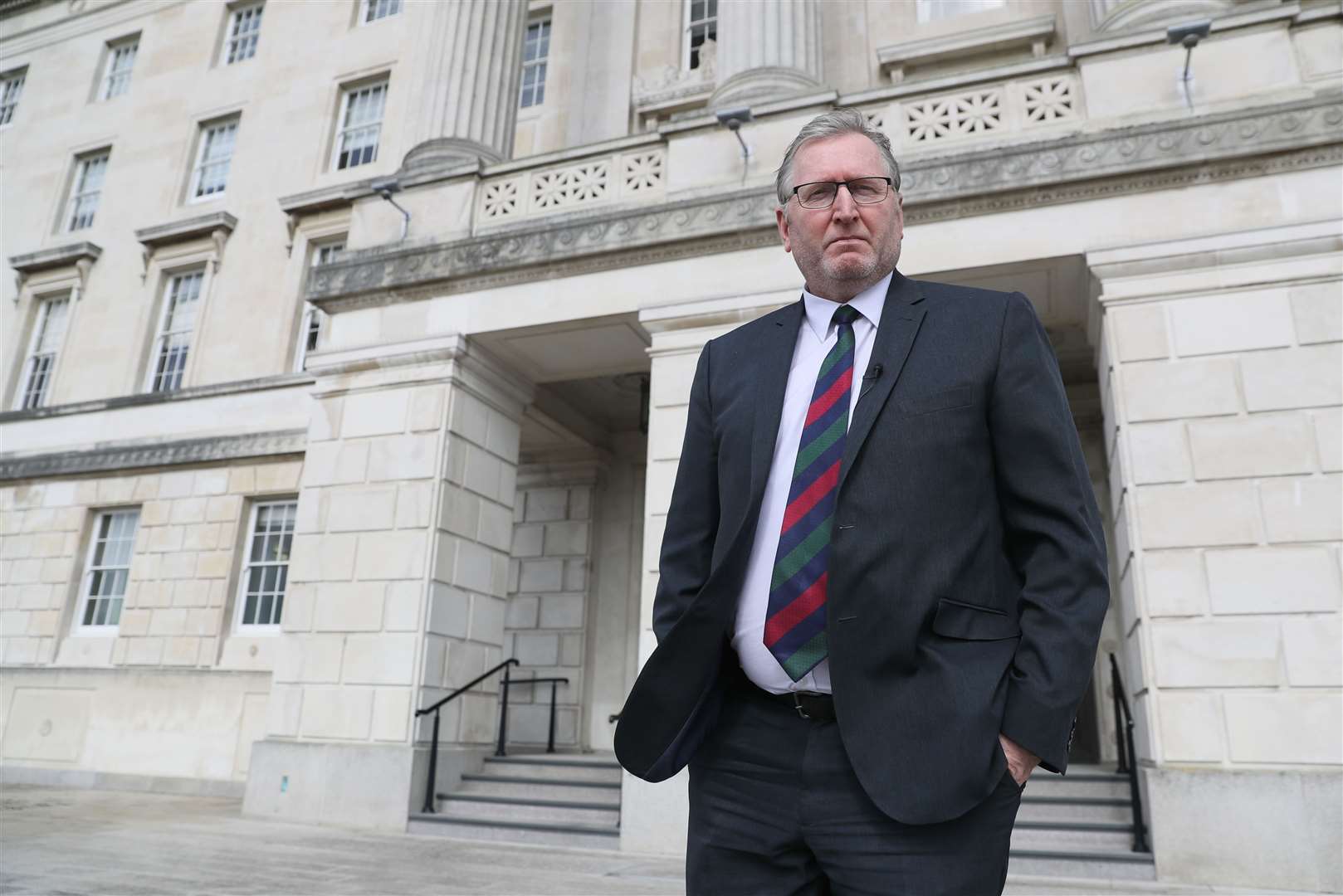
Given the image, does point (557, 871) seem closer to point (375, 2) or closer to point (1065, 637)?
point (1065, 637)

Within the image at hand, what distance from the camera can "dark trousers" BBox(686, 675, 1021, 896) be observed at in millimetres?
1806

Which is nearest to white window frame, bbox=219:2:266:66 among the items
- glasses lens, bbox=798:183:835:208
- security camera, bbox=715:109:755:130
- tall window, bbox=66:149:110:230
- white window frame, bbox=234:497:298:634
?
tall window, bbox=66:149:110:230

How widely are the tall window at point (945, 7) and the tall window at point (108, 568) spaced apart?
16551 mm

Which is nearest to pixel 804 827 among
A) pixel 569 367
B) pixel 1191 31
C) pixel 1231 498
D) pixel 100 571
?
pixel 1231 498

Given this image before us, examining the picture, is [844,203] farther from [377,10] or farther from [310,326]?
[377,10]

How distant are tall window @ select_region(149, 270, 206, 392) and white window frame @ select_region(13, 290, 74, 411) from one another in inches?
101

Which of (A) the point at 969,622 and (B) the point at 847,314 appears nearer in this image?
(A) the point at 969,622

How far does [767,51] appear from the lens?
36.8 ft

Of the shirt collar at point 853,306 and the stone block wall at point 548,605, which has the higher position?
the stone block wall at point 548,605

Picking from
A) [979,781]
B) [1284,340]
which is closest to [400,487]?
[1284,340]

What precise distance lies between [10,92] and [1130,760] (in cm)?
2955

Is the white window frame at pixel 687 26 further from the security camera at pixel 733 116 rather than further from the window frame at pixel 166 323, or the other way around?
the window frame at pixel 166 323

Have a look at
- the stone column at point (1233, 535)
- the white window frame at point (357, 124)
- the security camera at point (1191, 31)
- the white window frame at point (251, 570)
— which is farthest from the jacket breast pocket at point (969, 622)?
the white window frame at point (357, 124)

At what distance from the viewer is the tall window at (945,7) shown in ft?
49.6
